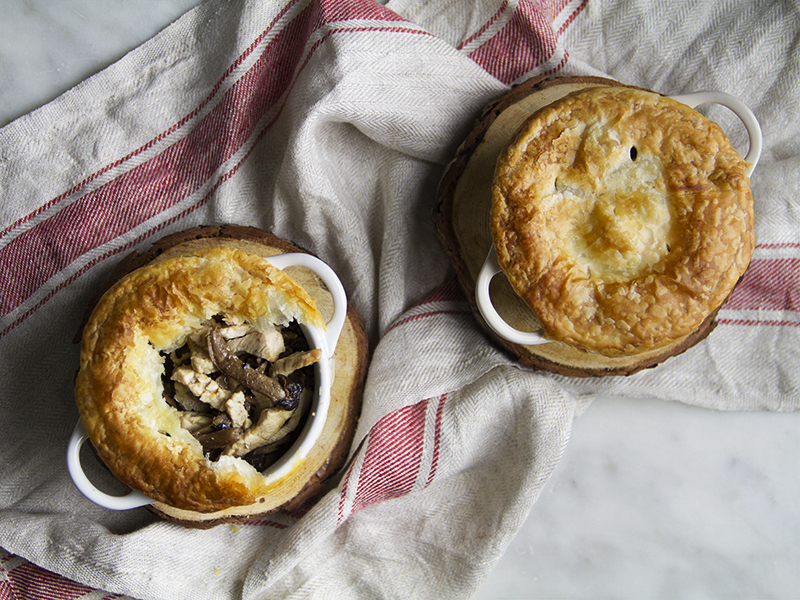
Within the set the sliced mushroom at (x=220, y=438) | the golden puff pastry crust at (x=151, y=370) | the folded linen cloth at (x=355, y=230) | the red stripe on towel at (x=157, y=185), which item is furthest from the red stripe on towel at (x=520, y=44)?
the sliced mushroom at (x=220, y=438)

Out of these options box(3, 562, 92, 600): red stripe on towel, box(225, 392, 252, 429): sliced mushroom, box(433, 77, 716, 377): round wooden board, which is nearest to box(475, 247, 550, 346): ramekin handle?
box(433, 77, 716, 377): round wooden board

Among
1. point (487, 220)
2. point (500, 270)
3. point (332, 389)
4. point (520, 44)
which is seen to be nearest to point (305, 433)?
point (332, 389)

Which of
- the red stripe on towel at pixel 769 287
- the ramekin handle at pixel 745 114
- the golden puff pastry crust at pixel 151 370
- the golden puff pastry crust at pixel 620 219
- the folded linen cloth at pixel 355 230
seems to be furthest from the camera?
the red stripe on towel at pixel 769 287

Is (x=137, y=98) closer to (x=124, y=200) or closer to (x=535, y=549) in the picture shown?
(x=124, y=200)

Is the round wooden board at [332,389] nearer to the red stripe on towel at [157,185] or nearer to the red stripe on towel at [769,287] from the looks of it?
the red stripe on towel at [157,185]

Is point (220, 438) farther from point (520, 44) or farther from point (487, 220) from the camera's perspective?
point (520, 44)
